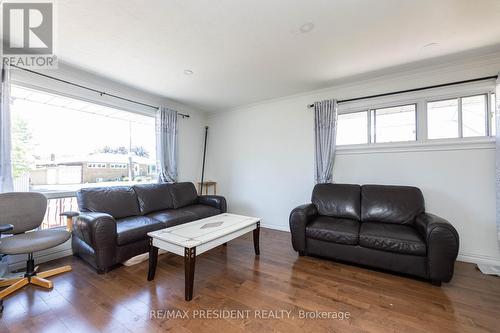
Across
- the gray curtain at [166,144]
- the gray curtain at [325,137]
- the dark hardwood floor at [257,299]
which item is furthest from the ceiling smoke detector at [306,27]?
the gray curtain at [166,144]

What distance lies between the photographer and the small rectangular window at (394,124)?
296 cm

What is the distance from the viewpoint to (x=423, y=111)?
2.85 metres

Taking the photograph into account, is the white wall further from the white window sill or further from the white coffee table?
the white coffee table

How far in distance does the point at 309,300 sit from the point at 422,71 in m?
3.14

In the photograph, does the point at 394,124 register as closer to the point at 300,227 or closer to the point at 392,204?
the point at 392,204

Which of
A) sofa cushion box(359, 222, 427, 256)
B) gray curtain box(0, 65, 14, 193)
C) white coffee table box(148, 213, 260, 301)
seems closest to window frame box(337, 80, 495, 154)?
sofa cushion box(359, 222, 427, 256)

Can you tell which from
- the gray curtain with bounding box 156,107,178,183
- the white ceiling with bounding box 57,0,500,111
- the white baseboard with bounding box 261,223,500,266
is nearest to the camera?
the white ceiling with bounding box 57,0,500,111

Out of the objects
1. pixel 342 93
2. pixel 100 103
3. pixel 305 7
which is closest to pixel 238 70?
pixel 305 7

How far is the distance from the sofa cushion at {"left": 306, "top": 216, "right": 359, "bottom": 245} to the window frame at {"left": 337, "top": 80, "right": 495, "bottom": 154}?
1.22 m

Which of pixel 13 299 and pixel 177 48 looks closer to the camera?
pixel 13 299

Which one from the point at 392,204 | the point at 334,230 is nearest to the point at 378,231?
the point at 334,230

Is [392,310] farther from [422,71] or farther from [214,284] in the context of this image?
[422,71]

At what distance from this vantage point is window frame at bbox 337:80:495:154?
253 centimetres

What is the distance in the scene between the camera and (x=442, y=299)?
5.96 ft
